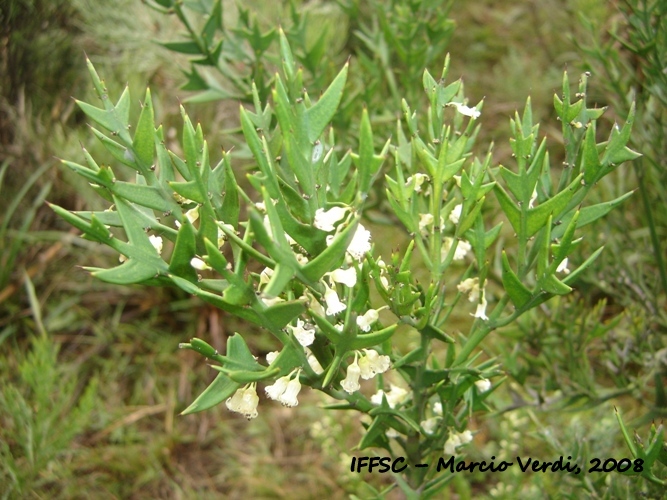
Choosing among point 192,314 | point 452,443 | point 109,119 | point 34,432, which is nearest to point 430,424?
point 452,443

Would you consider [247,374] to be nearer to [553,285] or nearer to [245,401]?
[245,401]

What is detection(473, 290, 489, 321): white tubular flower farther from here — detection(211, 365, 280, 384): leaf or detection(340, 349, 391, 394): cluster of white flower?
detection(211, 365, 280, 384): leaf

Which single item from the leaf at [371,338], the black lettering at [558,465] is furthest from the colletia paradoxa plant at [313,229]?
the black lettering at [558,465]

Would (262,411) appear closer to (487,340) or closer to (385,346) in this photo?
(487,340)

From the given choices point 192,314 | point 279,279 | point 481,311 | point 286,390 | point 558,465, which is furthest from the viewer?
point 192,314

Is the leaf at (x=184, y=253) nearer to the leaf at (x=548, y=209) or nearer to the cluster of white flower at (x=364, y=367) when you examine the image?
the cluster of white flower at (x=364, y=367)

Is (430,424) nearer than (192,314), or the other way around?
(430,424)
